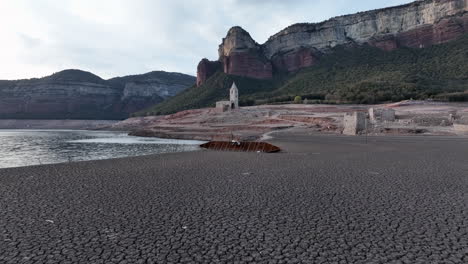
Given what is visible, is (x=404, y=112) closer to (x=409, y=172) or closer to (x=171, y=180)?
(x=409, y=172)

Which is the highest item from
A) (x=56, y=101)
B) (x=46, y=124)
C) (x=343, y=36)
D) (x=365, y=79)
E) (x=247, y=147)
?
(x=343, y=36)

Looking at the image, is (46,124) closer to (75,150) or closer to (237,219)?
(75,150)

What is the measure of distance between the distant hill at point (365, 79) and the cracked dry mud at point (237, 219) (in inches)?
3030

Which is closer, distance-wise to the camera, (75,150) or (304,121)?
(75,150)

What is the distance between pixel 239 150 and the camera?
2478 centimetres

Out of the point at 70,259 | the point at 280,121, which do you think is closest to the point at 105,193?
the point at 70,259

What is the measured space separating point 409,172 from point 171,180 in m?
10.9

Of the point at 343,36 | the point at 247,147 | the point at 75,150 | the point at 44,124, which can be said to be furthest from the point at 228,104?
the point at 44,124

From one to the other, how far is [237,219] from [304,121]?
60070mm

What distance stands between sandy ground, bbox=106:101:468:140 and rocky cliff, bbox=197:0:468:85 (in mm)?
62960

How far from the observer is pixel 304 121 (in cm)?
6400

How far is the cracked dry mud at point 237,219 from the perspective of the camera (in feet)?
15.5

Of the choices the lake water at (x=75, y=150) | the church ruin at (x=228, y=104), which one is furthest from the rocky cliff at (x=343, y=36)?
the lake water at (x=75, y=150)

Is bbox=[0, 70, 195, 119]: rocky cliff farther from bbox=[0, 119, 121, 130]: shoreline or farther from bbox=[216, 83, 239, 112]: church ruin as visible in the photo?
bbox=[216, 83, 239, 112]: church ruin
